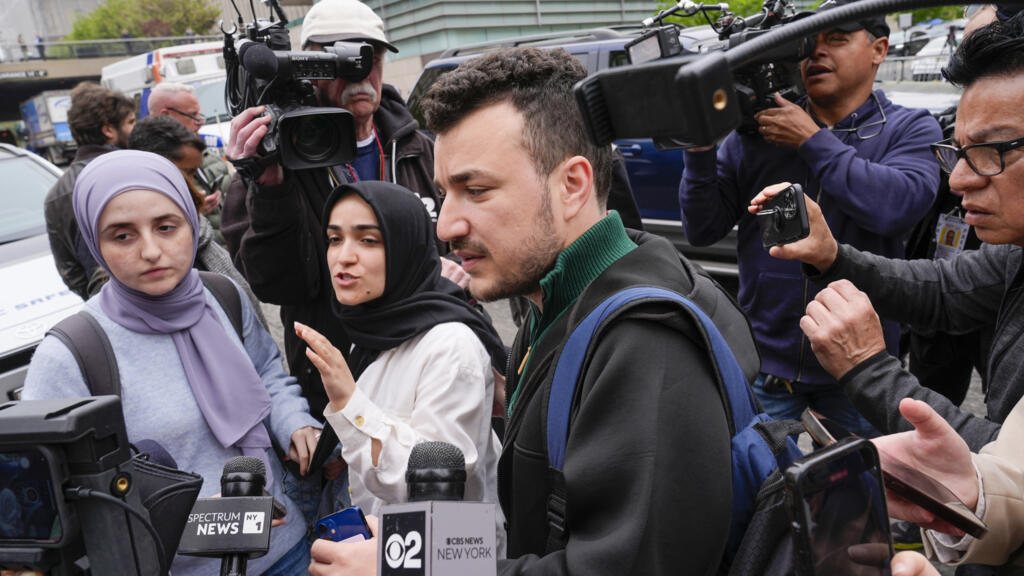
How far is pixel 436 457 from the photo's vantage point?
3.98 feet

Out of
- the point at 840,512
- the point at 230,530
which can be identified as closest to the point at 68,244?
the point at 230,530

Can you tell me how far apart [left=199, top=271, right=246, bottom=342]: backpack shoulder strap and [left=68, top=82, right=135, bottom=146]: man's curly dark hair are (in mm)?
2989

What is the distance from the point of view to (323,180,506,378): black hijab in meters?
2.27

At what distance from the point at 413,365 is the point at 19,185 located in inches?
179

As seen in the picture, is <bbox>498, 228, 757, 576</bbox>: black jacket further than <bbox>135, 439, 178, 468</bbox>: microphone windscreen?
No

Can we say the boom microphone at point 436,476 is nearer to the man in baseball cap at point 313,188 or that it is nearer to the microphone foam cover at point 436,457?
the microphone foam cover at point 436,457

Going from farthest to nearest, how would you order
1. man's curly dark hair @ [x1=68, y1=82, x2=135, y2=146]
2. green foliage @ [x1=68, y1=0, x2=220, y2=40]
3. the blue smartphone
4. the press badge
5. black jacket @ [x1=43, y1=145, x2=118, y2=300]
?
green foliage @ [x1=68, y1=0, x2=220, y2=40] < man's curly dark hair @ [x1=68, y1=82, x2=135, y2=146] < black jacket @ [x1=43, y1=145, x2=118, y2=300] < the press badge < the blue smartphone

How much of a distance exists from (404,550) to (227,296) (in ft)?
5.36

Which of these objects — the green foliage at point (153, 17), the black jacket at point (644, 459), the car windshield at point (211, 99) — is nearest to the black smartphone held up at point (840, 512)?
the black jacket at point (644, 459)

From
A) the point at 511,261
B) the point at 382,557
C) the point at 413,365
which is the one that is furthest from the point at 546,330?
the point at 413,365

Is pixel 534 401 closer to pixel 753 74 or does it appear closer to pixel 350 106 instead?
pixel 753 74

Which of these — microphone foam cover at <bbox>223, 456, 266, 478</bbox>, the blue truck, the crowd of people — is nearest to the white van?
the blue truck

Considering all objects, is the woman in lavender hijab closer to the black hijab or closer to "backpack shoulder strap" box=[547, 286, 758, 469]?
the black hijab

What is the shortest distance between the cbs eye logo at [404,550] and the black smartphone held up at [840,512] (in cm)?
52
